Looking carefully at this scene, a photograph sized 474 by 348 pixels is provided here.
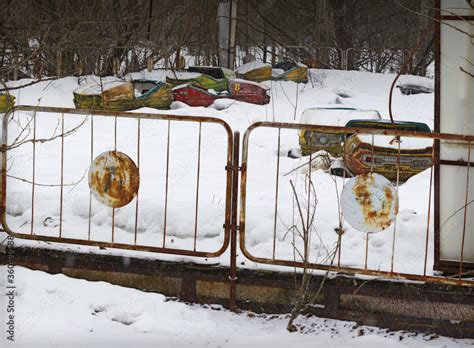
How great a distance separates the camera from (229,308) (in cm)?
512

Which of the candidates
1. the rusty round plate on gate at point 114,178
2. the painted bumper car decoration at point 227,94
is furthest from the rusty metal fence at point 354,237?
the painted bumper car decoration at point 227,94

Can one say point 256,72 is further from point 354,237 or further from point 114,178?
Result: point 114,178

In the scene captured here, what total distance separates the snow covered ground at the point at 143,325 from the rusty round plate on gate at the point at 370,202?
Result: 701mm

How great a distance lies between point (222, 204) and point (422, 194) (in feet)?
7.21

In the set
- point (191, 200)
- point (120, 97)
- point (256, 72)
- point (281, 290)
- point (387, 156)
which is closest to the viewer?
point (281, 290)

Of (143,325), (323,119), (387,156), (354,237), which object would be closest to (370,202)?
(354,237)

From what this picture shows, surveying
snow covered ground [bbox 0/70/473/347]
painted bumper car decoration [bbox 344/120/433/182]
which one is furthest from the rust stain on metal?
painted bumper car decoration [bbox 344/120/433/182]

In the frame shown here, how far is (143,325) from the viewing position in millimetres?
4613

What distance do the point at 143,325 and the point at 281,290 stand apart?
3.25 feet

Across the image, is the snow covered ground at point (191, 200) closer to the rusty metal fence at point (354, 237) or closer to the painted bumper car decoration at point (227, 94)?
the rusty metal fence at point (354, 237)

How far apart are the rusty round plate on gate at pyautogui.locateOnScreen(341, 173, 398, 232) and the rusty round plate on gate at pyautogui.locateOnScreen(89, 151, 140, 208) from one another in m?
1.45

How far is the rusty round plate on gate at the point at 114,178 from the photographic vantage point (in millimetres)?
5160

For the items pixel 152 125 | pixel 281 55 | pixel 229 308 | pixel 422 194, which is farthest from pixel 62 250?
pixel 281 55

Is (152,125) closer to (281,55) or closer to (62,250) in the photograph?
(62,250)
